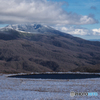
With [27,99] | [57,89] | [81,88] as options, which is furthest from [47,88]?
[27,99]

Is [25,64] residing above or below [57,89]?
below

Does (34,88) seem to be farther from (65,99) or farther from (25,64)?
(25,64)

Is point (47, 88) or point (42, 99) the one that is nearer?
point (42, 99)

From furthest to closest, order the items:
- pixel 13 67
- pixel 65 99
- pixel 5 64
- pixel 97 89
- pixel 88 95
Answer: pixel 5 64 < pixel 13 67 < pixel 97 89 < pixel 88 95 < pixel 65 99

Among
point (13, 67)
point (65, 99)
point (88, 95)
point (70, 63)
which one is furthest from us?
point (70, 63)

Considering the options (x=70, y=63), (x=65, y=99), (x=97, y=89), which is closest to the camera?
(x=65, y=99)

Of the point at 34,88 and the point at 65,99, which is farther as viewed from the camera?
the point at 34,88

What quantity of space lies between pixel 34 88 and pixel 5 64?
149 m

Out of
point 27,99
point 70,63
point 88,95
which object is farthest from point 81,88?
point 70,63

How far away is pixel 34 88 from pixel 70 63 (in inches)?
6709

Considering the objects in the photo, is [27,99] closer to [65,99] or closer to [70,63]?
[65,99]

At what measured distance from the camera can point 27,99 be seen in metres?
18.5

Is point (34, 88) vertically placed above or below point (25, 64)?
above

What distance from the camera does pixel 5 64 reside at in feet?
550
